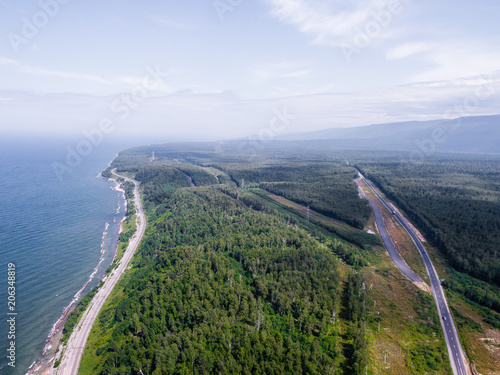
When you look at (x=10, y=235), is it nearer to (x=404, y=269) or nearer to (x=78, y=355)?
(x=78, y=355)

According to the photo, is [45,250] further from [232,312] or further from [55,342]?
[232,312]

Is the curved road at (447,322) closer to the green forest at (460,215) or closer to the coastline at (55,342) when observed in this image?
the green forest at (460,215)

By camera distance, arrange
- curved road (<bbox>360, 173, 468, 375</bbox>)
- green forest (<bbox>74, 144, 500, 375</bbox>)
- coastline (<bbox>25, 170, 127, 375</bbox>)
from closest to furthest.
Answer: green forest (<bbox>74, 144, 500, 375</bbox>) < curved road (<bbox>360, 173, 468, 375</bbox>) < coastline (<bbox>25, 170, 127, 375</bbox>)

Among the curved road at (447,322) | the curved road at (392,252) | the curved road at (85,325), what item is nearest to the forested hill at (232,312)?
the curved road at (85,325)

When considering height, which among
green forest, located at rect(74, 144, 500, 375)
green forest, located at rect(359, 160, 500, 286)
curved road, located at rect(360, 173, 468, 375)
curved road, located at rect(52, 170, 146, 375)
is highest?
green forest, located at rect(359, 160, 500, 286)

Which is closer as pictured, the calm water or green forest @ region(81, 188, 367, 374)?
green forest @ region(81, 188, 367, 374)

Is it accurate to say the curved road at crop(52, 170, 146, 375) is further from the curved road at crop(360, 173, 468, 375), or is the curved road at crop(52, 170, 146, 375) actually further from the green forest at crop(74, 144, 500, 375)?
the curved road at crop(360, 173, 468, 375)

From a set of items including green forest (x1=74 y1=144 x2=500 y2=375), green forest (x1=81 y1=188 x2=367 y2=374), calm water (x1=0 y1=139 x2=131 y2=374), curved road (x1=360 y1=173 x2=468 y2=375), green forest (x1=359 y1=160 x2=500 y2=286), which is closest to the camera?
green forest (x1=81 y1=188 x2=367 y2=374)

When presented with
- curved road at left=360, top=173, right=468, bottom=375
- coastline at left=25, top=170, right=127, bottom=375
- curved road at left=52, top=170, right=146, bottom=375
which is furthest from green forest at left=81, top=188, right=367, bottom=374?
curved road at left=360, top=173, right=468, bottom=375

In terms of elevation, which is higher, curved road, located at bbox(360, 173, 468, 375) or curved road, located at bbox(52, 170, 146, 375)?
curved road, located at bbox(360, 173, 468, 375)
